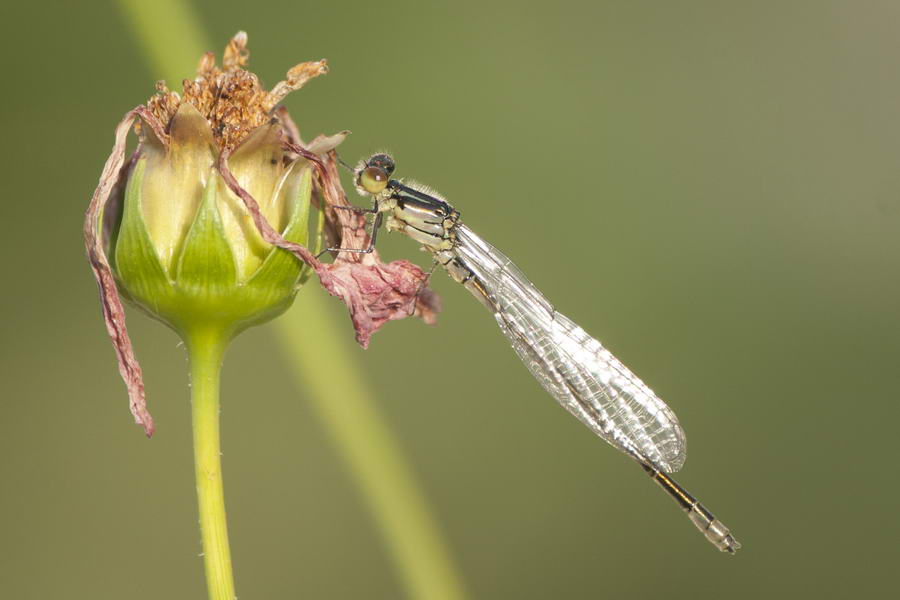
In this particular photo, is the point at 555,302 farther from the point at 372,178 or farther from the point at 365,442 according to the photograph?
the point at 372,178

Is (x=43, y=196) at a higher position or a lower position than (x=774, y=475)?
higher

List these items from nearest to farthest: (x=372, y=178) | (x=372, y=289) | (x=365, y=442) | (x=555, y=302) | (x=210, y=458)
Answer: (x=210, y=458) < (x=372, y=289) < (x=372, y=178) < (x=365, y=442) < (x=555, y=302)

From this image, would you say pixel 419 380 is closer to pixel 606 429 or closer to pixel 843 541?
pixel 606 429

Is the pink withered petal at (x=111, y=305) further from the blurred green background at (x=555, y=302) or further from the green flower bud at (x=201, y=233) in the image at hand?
the blurred green background at (x=555, y=302)

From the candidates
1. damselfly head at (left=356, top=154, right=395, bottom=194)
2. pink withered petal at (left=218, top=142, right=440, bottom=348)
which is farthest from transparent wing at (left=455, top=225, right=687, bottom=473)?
pink withered petal at (left=218, top=142, right=440, bottom=348)

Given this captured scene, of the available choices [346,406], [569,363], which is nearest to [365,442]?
[346,406]

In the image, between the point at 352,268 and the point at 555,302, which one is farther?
the point at 555,302

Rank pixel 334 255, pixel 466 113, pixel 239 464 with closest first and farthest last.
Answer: pixel 334 255 → pixel 239 464 → pixel 466 113

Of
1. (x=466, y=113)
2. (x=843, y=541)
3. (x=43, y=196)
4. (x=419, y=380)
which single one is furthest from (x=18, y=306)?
(x=843, y=541)
